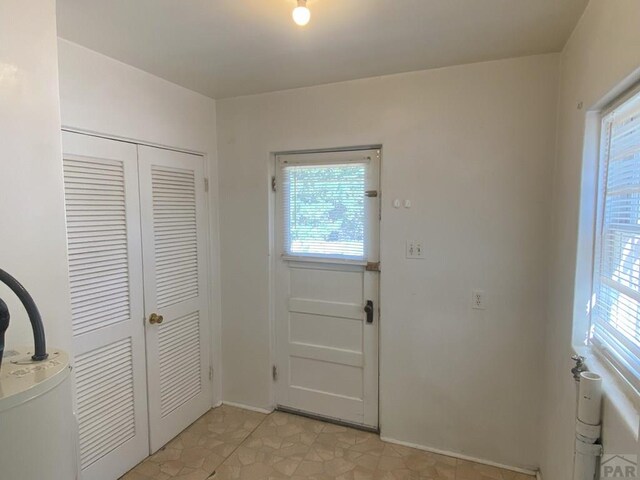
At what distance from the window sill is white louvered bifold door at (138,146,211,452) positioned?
2.34 metres

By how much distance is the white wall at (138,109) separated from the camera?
1.96m

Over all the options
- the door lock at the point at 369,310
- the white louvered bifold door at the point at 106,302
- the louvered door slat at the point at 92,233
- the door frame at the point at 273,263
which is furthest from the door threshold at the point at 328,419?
the louvered door slat at the point at 92,233

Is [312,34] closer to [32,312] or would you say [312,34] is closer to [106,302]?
[32,312]

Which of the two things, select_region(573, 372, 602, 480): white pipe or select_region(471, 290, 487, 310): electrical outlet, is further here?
select_region(471, 290, 487, 310): electrical outlet

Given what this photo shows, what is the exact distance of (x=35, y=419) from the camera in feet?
3.29

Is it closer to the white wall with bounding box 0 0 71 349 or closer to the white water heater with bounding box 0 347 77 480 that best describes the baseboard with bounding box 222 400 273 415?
the white wall with bounding box 0 0 71 349

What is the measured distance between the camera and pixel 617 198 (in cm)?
146

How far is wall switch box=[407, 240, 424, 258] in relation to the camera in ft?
7.95

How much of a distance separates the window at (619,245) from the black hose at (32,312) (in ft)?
6.11

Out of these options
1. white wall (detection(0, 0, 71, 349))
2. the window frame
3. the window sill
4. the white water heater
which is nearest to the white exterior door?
the window frame

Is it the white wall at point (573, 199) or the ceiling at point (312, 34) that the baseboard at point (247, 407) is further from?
the ceiling at point (312, 34)

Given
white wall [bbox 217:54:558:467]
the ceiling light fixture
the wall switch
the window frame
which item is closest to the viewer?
the ceiling light fixture

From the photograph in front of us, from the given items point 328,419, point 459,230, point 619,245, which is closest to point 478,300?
point 459,230

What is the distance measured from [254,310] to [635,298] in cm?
231
